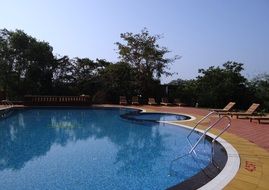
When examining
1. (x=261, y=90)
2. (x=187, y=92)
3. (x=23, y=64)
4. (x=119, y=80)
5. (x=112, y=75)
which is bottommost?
(x=187, y=92)

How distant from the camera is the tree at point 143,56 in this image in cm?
2434

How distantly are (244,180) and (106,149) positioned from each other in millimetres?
4939

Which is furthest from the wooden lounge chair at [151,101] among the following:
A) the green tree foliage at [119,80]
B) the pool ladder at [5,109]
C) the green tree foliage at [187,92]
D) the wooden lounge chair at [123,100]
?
the pool ladder at [5,109]

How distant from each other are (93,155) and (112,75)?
51.6ft

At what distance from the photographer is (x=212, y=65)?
2303cm

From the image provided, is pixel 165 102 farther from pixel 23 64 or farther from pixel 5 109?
pixel 5 109

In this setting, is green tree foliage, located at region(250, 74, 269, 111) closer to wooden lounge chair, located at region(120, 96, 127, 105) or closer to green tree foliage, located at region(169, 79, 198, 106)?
green tree foliage, located at region(169, 79, 198, 106)

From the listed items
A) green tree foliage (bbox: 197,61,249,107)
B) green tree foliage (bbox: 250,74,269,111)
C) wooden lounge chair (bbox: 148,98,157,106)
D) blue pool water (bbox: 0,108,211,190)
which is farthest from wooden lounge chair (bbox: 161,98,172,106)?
blue pool water (bbox: 0,108,211,190)

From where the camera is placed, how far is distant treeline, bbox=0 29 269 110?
76.8ft

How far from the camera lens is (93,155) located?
902cm

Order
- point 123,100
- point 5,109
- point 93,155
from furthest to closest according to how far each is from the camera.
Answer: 1. point 123,100
2. point 5,109
3. point 93,155

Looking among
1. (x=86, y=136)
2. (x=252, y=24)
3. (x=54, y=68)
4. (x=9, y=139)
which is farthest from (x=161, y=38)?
(x=9, y=139)

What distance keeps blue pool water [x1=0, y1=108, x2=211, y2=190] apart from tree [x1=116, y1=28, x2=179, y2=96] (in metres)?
9.15

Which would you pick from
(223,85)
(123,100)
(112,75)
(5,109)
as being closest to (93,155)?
(5,109)
